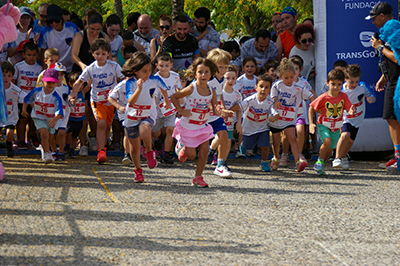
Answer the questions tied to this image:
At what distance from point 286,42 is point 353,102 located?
2104 millimetres

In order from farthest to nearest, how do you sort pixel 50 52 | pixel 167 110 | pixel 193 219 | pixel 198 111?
1. pixel 50 52
2. pixel 167 110
3. pixel 198 111
4. pixel 193 219

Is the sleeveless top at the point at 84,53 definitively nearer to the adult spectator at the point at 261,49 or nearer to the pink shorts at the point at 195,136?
the adult spectator at the point at 261,49

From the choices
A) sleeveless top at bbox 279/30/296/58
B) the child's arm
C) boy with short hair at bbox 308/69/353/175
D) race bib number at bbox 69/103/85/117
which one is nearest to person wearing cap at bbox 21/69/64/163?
race bib number at bbox 69/103/85/117

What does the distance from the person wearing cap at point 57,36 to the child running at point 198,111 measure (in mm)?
3352

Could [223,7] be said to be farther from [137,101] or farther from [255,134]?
[137,101]

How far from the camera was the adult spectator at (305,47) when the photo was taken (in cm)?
930

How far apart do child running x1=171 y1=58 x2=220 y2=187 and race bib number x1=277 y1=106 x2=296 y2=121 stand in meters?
1.59

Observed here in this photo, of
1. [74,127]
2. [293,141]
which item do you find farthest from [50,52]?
[293,141]

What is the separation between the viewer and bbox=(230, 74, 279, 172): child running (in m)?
7.82

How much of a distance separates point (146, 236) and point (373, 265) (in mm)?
1667

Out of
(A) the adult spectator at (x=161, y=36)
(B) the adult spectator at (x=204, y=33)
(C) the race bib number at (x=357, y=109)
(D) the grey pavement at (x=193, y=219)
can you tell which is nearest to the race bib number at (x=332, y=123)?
(C) the race bib number at (x=357, y=109)

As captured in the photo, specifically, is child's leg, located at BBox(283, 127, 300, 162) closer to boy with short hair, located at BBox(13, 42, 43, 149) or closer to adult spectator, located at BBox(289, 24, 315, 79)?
adult spectator, located at BBox(289, 24, 315, 79)

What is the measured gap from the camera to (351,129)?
27.3ft

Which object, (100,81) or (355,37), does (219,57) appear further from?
(355,37)
